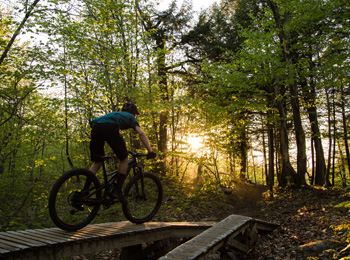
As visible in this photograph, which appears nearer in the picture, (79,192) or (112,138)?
(79,192)

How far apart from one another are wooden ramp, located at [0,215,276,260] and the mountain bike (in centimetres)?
23

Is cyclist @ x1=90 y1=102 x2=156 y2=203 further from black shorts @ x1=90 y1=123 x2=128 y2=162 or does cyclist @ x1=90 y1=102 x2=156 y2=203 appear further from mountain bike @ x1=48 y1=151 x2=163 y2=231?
mountain bike @ x1=48 y1=151 x2=163 y2=231

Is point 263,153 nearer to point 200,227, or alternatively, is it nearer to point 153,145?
point 153,145

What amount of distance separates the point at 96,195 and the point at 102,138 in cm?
91

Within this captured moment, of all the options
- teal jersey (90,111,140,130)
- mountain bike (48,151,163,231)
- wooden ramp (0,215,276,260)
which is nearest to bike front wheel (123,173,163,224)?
mountain bike (48,151,163,231)

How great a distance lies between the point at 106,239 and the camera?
3.61 m

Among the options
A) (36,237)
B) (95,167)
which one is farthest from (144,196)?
(36,237)

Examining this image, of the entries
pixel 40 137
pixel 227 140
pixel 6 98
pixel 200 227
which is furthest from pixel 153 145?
pixel 200 227

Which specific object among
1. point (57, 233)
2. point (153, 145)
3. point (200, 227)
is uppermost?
point (153, 145)

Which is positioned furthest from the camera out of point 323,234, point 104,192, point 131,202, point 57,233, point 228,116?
point 228,116

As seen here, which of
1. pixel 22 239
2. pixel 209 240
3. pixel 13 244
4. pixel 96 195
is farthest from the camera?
pixel 96 195

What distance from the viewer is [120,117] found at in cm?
400

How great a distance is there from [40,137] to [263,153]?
19884 mm

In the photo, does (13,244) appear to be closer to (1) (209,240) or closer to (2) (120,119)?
(2) (120,119)
